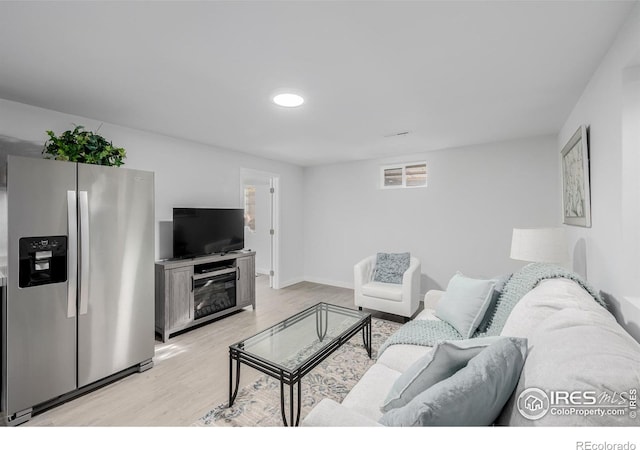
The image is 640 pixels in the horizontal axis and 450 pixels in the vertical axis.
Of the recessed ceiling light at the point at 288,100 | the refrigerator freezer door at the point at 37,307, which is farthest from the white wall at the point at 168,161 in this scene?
the recessed ceiling light at the point at 288,100

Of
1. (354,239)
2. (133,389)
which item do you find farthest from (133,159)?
(354,239)

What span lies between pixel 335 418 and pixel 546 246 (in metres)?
2.23

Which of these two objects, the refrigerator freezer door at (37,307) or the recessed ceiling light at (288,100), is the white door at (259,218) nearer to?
the recessed ceiling light at (288,100)

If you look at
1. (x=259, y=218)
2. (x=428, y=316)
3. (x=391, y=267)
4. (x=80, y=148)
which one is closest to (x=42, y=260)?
(x=80, y=148)

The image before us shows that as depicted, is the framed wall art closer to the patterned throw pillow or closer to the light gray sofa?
the light gray sofa

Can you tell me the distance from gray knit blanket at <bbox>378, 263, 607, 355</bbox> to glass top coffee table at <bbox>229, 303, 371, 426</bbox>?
447 millimetres

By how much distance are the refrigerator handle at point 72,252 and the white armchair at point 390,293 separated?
2.95 meters

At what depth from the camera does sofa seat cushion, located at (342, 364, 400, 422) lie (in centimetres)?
134

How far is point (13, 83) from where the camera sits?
2119mm

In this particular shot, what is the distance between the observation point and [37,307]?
1.98m

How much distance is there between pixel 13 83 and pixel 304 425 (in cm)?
309

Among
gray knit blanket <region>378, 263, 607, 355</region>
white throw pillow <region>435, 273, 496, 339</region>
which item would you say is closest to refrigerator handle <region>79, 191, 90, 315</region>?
gray knit blanket <region>378, 263, 607, 355</region>

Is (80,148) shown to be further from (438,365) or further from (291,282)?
(291,282)
